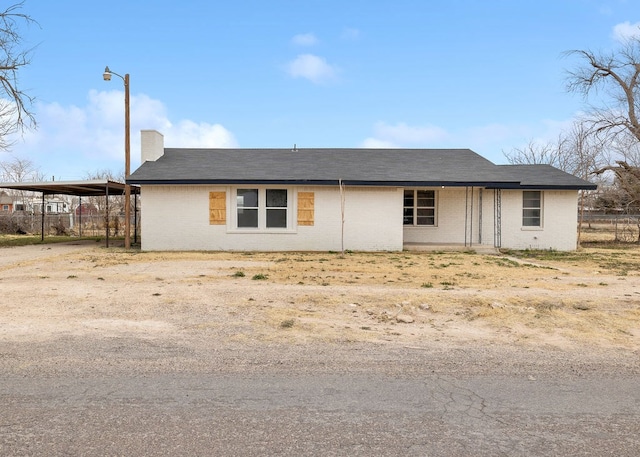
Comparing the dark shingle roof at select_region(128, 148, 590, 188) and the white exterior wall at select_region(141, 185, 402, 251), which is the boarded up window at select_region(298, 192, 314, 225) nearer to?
the white exterior wall at select_region(141, 185, 402, 251)

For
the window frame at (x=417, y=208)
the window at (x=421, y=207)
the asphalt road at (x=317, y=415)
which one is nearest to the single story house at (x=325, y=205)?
the window frame at (x=417, y=208)

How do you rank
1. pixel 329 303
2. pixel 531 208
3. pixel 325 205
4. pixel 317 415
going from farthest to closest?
pixel 531 208, pixel 325 205, pixel 329 303, pixel 317 415

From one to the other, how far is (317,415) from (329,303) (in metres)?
4.26

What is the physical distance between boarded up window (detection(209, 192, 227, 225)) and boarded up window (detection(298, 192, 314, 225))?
2717mm

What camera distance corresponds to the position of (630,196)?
24172 millimetres

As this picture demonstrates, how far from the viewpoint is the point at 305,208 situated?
17531 mm

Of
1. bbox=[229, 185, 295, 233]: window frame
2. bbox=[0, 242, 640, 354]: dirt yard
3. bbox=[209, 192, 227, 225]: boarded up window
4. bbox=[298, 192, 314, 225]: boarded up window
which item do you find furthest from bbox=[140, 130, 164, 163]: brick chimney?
bbox=[0, 242, 640, 354]: dirt yard

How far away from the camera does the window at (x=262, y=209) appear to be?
1766 cm

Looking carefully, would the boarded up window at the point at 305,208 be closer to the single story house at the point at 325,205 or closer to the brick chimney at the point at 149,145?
the single story house at the point at 325,205

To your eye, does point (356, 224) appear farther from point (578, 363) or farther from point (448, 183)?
point (578, 363)

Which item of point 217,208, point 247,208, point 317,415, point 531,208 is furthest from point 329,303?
point 531,208

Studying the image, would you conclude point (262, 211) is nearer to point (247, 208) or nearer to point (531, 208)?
point (247, 208)

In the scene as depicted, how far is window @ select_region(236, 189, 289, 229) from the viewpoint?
1766 cm

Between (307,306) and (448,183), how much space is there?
10988mm
